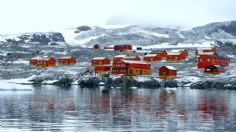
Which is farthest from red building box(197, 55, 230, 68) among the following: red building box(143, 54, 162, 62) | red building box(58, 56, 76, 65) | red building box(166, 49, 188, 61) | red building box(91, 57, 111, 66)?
red building box(58, 56, 76, 65)

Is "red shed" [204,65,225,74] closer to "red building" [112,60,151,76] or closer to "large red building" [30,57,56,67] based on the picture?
"red building" [112,60,151,76]

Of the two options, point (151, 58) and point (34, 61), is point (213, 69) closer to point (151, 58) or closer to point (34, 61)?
point (151, 58)

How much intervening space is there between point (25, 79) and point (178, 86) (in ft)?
155

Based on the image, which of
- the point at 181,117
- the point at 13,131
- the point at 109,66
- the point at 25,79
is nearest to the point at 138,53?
the point at 109,66

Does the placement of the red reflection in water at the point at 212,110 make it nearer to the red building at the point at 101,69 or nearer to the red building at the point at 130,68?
the red building at the point at 130,68

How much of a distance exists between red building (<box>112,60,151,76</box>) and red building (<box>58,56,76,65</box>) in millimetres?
31700

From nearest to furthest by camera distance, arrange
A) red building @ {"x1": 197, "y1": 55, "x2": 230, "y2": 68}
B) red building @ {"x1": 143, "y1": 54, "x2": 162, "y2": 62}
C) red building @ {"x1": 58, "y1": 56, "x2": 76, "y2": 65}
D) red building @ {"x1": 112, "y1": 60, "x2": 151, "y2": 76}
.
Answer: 1. red building @ {"x1": 112, "y1": 60, "x2": 151, "y2": 76}
2. red building @ {"x1": 197, "y1": 55, "x2": 230, "y2": 68}
3. red building @ {"x1": 143, "y1": 54, "x2": 162, "y2": 62}
4. red building @ {"x1": 58, "y1": 56, "x2": 76, "y2": 65}

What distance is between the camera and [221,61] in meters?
160

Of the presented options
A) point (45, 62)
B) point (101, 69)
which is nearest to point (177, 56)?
point (101, 69)

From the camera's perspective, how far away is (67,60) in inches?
7151

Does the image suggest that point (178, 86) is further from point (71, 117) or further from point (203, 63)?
point (71, 117)

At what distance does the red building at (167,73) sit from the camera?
144125 millimetres

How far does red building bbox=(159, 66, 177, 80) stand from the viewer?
14412 cm

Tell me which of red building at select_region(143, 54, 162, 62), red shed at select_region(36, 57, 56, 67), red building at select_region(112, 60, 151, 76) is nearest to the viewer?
red building at select_region(112, 60, 151, 76)
